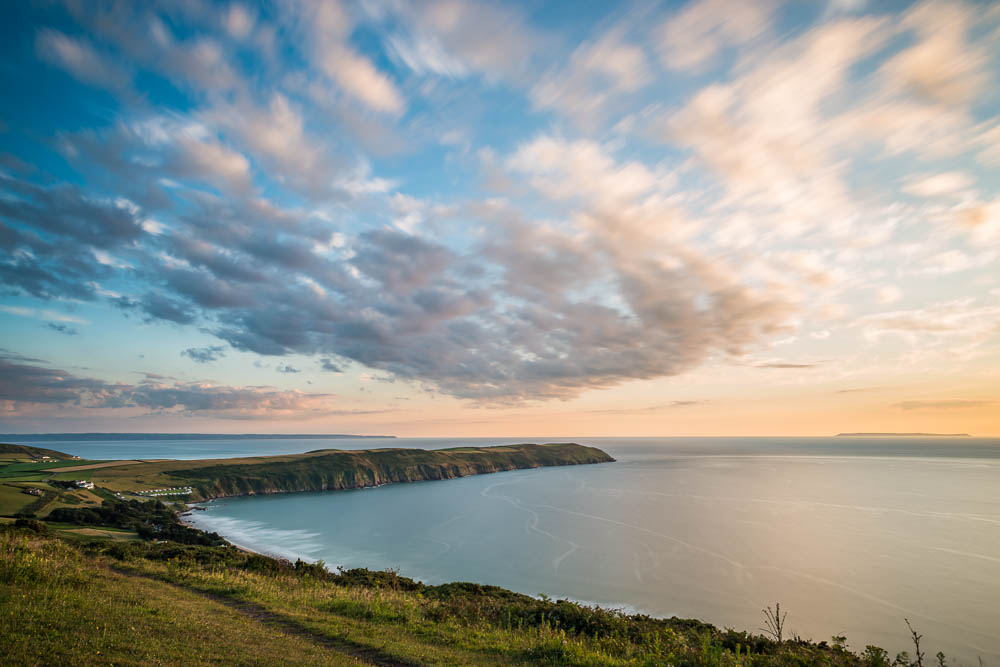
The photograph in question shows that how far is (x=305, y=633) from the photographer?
15.2 m

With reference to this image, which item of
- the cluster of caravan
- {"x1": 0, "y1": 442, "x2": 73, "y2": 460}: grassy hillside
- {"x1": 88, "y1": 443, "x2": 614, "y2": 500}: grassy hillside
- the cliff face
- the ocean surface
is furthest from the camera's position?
{"x1": 0, "y1": 442, "x2": 73, "y2": 460}: grassy hillside

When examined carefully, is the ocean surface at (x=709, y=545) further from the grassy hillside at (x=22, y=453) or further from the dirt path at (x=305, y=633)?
the grassy hillside at (x=22, y=453)

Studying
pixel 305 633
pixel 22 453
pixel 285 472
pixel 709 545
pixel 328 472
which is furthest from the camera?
pixel 22 453

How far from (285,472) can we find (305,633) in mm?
135839

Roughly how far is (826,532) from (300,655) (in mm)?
82566

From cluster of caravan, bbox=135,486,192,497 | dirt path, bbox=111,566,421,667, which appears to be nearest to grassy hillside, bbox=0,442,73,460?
cluster of caravan, bbox=135,486,192,497

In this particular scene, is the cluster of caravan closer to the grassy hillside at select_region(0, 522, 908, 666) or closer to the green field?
the green field

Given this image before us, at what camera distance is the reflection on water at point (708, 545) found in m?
39.8

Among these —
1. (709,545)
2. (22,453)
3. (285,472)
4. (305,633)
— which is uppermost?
(305,633)

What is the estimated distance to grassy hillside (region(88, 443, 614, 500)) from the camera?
109 meters

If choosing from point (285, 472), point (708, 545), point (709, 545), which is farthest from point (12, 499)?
point (709, 545)

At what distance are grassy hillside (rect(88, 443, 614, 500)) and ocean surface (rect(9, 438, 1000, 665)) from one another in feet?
41.6

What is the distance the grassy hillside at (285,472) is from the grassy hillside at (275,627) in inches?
4048

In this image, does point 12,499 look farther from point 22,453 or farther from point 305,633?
point 22,453
